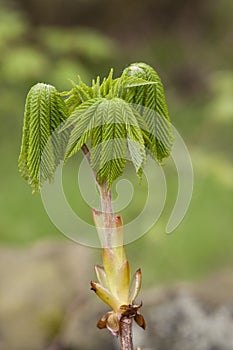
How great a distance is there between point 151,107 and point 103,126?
0.05 metres

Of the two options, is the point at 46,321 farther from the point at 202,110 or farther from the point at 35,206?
the point at 202,110

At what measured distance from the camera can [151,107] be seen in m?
0.59

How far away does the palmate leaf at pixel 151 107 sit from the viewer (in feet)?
1.94

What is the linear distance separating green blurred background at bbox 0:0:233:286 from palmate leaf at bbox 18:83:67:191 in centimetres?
148

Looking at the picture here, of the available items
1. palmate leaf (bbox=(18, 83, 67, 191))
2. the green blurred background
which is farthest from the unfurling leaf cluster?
the green blurred background

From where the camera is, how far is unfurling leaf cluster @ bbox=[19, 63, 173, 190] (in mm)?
570

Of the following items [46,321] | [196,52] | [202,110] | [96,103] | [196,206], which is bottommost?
[96,103]

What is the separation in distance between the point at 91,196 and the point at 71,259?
124 centimetres

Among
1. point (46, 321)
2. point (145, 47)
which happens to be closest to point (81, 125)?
point (46, 321)

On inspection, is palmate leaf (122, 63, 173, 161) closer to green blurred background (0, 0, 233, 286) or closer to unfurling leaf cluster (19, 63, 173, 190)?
unfurling leaf cluster (19, 63, 173, 190)

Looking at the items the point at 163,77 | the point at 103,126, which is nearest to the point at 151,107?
the point at 103,126

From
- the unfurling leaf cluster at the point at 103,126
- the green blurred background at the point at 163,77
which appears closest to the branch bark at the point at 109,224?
the unfurling leaf cluster at the point at 103,126

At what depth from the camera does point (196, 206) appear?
2547 mm

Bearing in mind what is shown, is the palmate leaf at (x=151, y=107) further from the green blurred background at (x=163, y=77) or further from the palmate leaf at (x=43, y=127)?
the green blurred background at (x=163, y=77)
